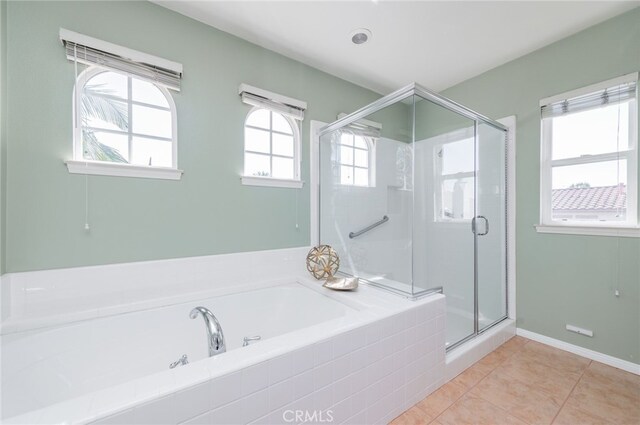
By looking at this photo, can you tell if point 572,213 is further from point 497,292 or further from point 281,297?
point 281,297

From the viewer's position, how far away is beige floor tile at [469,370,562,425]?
1.45 meters

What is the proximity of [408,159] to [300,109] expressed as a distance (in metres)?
1.12

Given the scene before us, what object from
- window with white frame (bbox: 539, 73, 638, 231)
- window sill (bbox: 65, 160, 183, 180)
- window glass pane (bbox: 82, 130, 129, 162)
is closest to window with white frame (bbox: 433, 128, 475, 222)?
window with white frame (bbox: 539, 73, 638, 231)

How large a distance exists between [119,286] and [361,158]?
2.22 m

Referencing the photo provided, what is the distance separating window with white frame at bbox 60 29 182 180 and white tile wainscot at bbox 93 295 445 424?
4.82 feet

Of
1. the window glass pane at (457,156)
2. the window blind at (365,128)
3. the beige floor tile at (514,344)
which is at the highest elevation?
→ the window blind at (365,128)

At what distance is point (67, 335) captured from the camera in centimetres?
137

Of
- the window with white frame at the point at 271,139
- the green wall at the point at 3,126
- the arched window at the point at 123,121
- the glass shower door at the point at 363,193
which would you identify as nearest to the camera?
the green wall at the point at 3,126

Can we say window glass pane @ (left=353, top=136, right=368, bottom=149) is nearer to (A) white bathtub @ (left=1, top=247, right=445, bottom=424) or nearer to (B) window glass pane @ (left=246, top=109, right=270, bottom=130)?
(B) window glass pane @ (left=246, top=109, right=270, bottom=130)

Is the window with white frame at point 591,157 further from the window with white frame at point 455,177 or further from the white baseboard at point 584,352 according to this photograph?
the white baseboard at point 584,352

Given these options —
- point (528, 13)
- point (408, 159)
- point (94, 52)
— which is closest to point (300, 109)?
point (408, 159)

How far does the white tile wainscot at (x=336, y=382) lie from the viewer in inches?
34.0

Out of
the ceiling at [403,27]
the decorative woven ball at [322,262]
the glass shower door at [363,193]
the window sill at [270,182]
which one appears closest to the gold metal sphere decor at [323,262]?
the decorative woven ball at [322,262]
